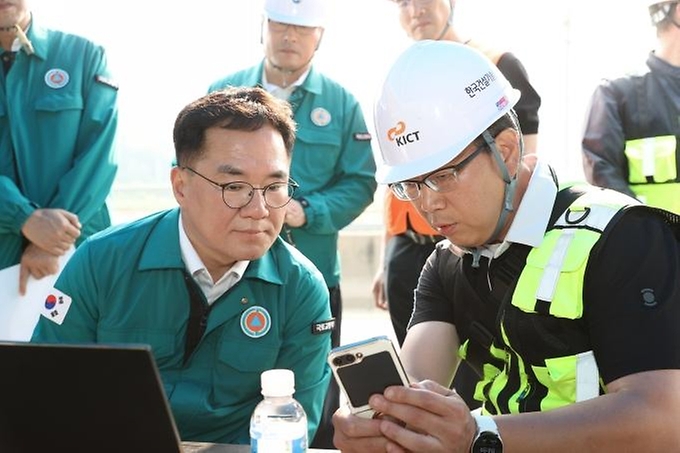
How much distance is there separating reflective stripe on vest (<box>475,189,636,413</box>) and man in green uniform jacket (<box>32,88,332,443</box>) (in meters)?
0.72

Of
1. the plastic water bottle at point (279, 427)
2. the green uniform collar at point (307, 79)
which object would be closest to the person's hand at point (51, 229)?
the green uniform collar at point (307, 79)

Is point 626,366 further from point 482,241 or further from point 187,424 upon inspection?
point 187,424

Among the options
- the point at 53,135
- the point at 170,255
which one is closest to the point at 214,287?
the point at 170,255

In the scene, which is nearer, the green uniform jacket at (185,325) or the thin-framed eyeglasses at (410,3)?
the green uniform jacket at (185,325)

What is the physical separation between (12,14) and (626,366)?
2.98m

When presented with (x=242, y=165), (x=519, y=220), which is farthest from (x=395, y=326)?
(x=519, y=220)

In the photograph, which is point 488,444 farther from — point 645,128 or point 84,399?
point 645,128

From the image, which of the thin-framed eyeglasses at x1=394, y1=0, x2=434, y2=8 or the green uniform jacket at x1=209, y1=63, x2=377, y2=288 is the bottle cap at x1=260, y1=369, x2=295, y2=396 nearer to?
the green uniform jacket at x1=209, y1=63, x2=377, y2=288

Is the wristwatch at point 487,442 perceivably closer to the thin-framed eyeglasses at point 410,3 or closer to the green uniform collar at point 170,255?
Result: the green uniform collar at point 170,255

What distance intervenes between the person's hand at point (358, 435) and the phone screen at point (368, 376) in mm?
47

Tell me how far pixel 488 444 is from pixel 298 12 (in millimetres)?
2684

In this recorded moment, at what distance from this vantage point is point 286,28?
14.0 feet

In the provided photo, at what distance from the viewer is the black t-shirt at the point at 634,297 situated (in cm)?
203

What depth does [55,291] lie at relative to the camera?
2736 mm
